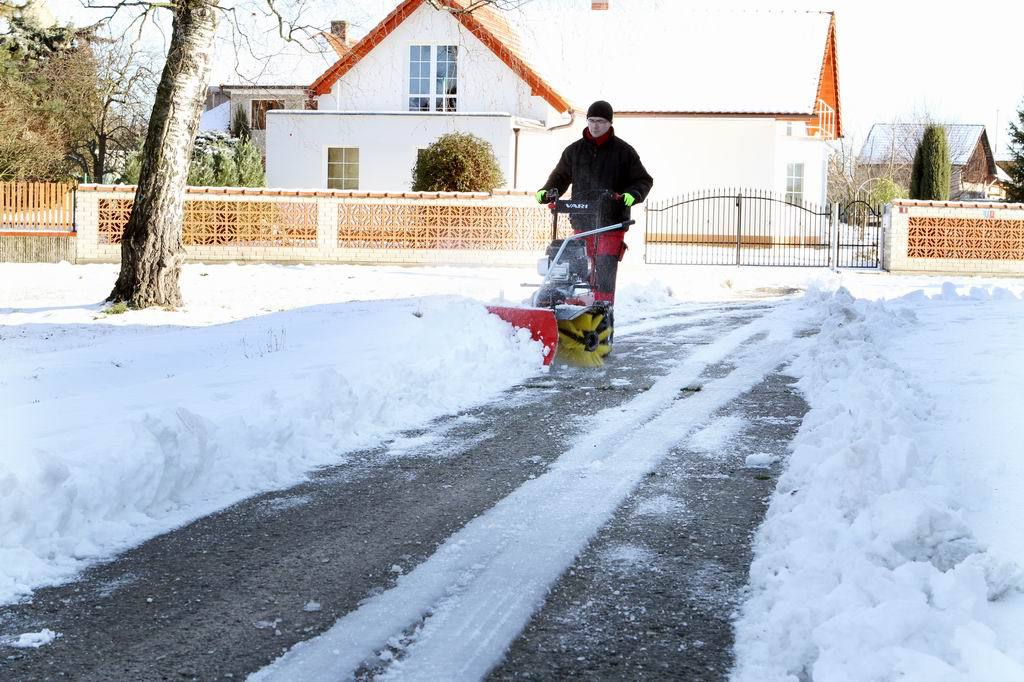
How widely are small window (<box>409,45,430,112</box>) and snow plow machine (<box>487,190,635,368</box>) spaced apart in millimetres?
23921

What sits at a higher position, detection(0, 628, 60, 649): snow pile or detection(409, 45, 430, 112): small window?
detection(409, 45, 430, 112): small window

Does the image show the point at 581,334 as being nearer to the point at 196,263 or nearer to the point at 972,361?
the point at 972,361

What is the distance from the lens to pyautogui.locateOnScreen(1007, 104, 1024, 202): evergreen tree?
39781 mm

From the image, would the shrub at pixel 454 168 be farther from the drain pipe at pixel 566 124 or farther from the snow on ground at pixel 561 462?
the snow on ground at pixel 561 462

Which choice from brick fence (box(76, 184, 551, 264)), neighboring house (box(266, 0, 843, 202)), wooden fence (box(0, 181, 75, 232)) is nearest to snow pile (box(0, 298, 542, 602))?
brick fence (box(76, 184, 551, 264))

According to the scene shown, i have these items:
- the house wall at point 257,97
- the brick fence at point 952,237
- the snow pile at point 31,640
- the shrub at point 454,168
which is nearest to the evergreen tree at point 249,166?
the house wall at point 257,97

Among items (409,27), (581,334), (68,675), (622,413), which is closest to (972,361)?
(622,413)

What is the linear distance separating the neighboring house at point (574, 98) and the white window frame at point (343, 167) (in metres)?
0.04

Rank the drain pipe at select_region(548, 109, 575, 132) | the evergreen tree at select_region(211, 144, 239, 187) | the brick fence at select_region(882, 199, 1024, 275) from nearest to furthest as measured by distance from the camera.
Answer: the brick fence at select_region(882, 199, 1024, 275) < the evergreen tree at select_region(211, 144, 239, 187) < the drain pipe at select_region(548, 109, 575, 132)

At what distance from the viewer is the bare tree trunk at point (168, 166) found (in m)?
14.1

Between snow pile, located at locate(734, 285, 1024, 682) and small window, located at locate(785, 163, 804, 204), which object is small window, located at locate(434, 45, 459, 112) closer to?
small window, located at locate(785, 163, 804, 204)

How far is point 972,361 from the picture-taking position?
7797 mm

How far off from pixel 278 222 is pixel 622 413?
58.8ft

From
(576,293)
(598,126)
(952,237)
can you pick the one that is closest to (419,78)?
(952,237)
